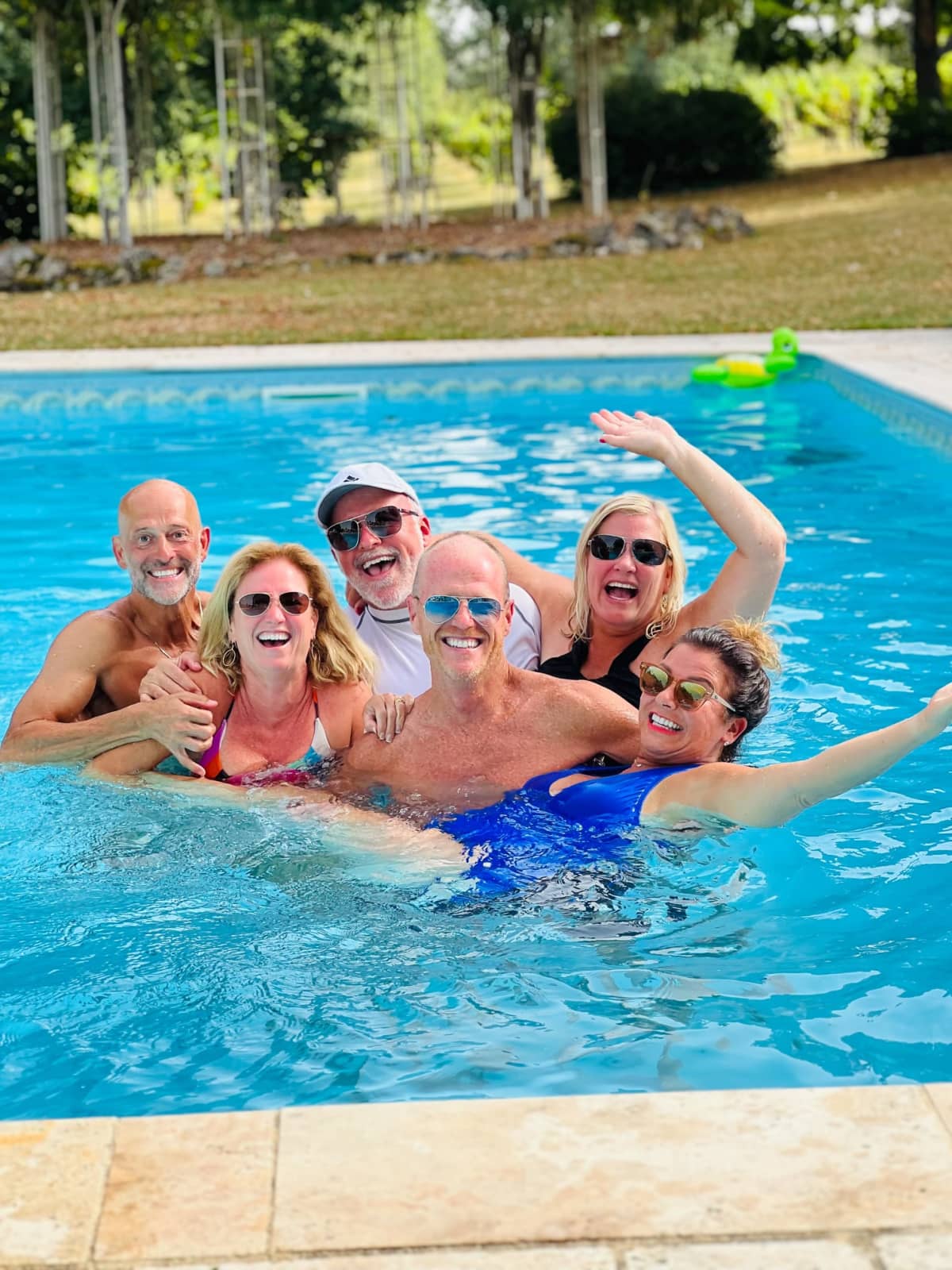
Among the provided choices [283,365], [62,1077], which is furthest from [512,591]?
[283,365]

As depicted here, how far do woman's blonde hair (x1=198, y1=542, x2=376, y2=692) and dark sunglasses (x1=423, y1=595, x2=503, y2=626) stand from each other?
60 centimetres

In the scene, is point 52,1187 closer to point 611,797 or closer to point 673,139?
point 611,797

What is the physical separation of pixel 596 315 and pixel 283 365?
410 cm

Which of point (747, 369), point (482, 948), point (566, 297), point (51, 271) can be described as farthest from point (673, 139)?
point (482, 948)

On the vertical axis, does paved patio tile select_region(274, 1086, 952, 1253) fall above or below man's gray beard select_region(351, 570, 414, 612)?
below

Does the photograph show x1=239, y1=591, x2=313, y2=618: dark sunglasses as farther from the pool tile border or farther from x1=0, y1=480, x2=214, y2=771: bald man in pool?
the pool tile border

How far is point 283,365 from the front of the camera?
14234mm

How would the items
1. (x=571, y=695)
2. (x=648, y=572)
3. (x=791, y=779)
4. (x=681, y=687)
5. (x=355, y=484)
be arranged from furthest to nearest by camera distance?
(x=355, y=484)
(x=648, y=572)
(x=571, y=695)
(x=681, y=687)
(x=791, y=779)

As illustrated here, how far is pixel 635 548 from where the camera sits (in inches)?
191

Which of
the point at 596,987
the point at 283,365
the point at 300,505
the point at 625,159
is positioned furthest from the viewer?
the point at 625,159

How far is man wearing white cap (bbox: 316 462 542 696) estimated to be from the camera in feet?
16.5

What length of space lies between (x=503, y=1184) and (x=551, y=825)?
203 centimetres

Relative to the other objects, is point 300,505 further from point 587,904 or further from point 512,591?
point 587,904

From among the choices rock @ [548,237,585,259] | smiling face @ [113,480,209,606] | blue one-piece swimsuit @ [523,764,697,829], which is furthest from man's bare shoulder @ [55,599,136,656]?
rock @ [548,237,585,259]
